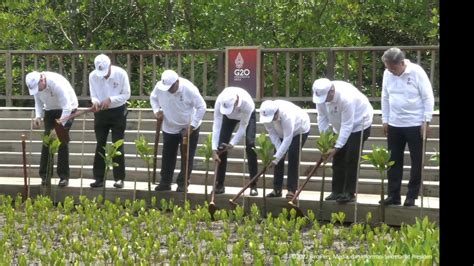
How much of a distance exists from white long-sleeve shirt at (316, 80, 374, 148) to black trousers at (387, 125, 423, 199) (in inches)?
18.4

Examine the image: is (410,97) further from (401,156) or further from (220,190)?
(220,190)

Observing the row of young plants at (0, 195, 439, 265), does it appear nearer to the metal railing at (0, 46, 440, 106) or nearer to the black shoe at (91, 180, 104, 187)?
the black shoe at (91, 180, 104, 187)

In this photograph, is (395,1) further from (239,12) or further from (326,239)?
(326,239)

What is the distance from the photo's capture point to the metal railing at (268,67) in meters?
15.2

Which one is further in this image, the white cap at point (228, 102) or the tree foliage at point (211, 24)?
the tree foliage at point (211, 24)

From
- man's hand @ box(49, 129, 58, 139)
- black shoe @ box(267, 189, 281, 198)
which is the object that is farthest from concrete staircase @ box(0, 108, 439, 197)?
man's hand @ box(49, 129, 58, 139)

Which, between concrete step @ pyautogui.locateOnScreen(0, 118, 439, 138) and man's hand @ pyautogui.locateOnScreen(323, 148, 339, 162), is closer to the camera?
man's hand @ pyautogui.locateOnScreen(323, 148, 339, 162)

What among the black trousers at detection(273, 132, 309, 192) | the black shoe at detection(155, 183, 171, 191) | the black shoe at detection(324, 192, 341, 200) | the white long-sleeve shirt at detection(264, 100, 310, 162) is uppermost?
the white long-sleeve shirt at detection(264, 100, 310, 162)

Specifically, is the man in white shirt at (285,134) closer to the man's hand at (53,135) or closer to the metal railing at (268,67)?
the man's hand at (53,135)

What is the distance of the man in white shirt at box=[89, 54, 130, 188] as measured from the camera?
12.6m

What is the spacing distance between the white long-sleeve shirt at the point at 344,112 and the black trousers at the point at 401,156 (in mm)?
468

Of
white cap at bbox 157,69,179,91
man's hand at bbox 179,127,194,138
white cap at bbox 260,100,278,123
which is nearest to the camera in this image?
white cap at bbox 260,100,278,123

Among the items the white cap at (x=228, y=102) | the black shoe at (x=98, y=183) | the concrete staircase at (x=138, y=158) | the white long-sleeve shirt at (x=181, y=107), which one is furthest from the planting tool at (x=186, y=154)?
the black shoe at (x=98, y=183)
